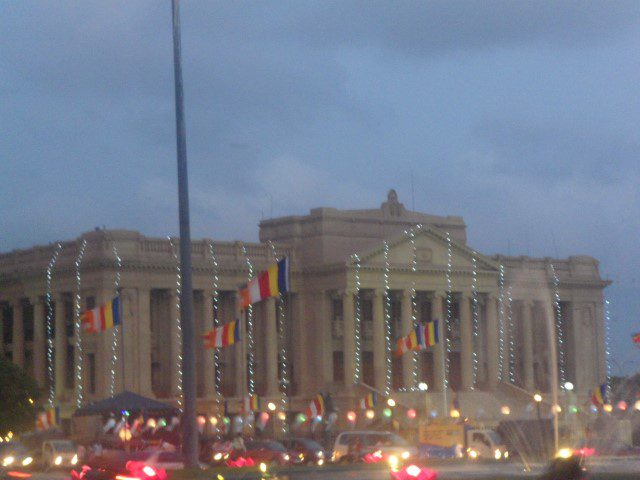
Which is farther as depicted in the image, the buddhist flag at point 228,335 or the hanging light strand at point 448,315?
the hanging light strand at point 448,315

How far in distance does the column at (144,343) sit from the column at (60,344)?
4.90 m

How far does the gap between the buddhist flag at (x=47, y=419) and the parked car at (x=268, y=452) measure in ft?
59.7

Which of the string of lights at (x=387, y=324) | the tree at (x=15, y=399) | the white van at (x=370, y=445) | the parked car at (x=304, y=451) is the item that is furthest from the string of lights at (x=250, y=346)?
the white van at (x=370, y=445)

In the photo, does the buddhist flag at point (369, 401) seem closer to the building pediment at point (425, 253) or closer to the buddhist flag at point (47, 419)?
the building pediment at point (425, 253)

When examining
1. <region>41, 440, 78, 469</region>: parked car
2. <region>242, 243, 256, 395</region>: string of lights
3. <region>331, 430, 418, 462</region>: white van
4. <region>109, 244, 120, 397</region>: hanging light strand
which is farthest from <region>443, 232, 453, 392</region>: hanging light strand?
<region>331, 430, 418, 462</region>: white van

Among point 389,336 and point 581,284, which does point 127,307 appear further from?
point 581,284

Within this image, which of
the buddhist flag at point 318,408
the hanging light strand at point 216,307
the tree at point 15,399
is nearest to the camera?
the tree at point 15,399

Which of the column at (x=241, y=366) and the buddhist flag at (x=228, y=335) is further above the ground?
the column at (x=241, y=366)

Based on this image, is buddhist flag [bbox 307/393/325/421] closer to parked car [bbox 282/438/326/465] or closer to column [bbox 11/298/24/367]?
parked car [bbox 282/438/326/465]

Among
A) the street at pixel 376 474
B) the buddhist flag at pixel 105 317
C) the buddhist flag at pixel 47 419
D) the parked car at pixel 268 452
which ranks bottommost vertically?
the street at pixel 376 474

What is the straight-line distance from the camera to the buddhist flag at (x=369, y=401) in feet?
279

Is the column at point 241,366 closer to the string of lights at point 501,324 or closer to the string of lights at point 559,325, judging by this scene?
the string of lights at point 501,324

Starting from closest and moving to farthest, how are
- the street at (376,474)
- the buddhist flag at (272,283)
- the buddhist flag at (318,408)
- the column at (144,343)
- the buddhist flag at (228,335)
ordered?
the street at (376,474), the buddhist flag at (272,283), the buddhist flag at (228,335), the buddhist flag at (318,408), the column at (144,343)

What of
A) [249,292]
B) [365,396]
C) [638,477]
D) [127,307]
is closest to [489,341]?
[365,396]
